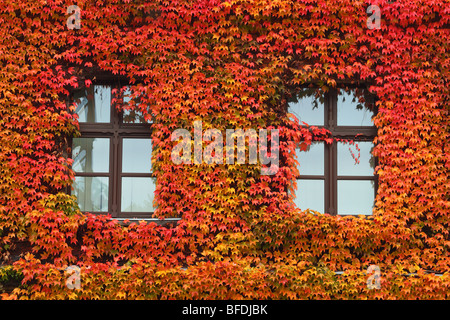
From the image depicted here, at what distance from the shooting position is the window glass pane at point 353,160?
7.57 m

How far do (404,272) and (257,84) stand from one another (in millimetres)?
3753

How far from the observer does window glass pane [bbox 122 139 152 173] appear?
24.8 ft

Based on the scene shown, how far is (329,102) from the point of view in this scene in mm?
7621

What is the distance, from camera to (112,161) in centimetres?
752

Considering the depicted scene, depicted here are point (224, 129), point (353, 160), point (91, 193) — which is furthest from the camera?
point (353, 160)

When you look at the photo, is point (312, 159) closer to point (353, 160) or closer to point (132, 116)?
point (353, 160)

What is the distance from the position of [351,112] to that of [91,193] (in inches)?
181

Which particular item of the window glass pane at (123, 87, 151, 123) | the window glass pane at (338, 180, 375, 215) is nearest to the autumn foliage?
the window glass pane at (123, 87, 151, 123)

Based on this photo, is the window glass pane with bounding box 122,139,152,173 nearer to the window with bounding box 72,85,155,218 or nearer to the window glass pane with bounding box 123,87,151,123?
the window with bounding box 72,85,155,218

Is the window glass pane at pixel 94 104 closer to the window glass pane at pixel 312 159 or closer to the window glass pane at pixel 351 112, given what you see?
the window glass pane at pixel 312 159

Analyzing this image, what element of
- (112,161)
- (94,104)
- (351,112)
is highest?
(94,104)

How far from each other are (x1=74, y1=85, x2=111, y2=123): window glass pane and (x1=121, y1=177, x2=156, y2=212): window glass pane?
1.13 metres

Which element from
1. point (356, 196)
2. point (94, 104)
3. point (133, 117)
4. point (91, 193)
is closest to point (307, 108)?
point (356, 196)

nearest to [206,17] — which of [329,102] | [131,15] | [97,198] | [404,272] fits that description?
[131,15]
